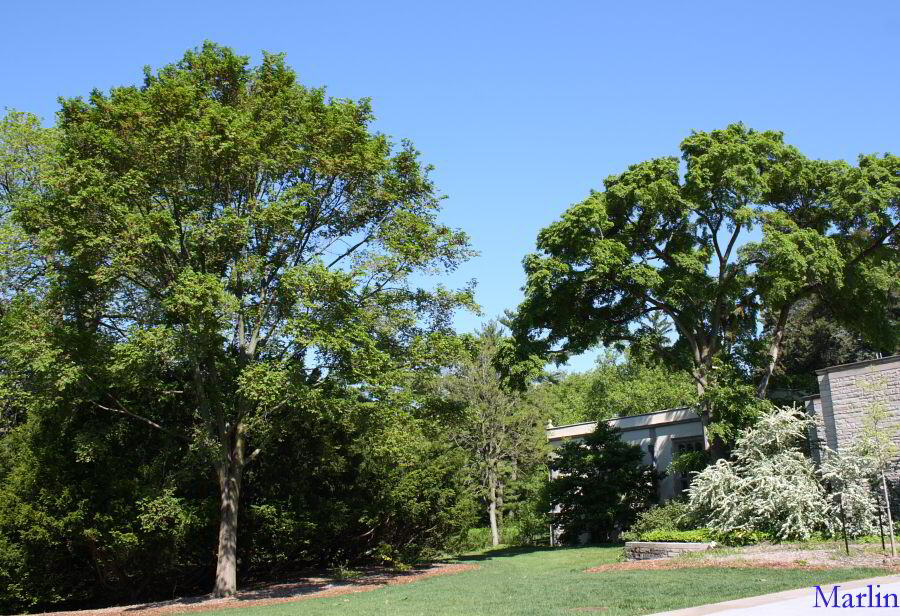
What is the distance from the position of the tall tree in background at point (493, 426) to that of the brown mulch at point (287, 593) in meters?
13.7

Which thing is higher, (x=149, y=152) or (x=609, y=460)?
(x=149, y=152)

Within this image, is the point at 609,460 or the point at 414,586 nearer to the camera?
the point at 414,586

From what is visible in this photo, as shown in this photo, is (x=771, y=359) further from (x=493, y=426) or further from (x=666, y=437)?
(x=493, y=426)

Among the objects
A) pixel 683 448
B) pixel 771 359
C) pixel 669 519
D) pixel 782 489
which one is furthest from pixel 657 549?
pixel 683 448

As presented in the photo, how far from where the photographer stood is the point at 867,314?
2434 centimetres

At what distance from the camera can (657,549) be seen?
54.4ft

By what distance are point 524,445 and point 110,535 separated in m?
22.1

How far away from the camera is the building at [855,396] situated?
53.8 ft

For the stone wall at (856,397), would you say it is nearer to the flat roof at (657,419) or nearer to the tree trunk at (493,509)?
the flat roof at (657,419)

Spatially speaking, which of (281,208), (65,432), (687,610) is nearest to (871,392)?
(687,610)

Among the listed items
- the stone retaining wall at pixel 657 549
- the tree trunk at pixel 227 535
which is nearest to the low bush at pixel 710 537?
the stone retaining wall at pixel 657 549

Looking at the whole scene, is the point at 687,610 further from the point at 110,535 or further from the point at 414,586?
the point at 110,535

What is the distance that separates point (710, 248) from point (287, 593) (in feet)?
56.1

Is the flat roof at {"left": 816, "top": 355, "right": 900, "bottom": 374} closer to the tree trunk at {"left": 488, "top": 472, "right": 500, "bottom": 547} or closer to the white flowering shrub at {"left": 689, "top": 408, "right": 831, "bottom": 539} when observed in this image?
the white flowering shrub at {"left": 689, "top": 408, "right": 831, "bottom": 539}
